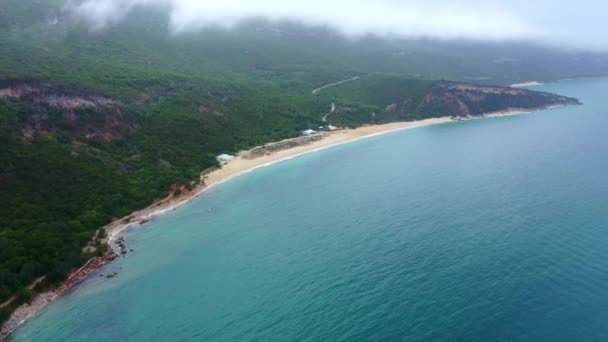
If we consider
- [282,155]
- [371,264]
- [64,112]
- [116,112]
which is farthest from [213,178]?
[371,264]

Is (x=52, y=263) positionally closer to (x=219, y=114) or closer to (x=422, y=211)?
(x=422, y=211)

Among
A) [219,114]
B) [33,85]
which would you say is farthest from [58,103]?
[219,114]

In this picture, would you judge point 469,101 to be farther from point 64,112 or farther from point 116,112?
point 64,112

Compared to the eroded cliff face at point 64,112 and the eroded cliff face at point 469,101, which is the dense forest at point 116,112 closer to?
the eroded cliff face at point 64,112

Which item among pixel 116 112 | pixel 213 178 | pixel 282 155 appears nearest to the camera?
pixel 213 178

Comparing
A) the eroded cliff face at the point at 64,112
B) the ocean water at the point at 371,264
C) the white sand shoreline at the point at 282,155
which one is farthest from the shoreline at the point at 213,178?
the eroded cliff face at the point at 64,112

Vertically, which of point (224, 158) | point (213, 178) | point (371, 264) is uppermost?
point (224, 158)
